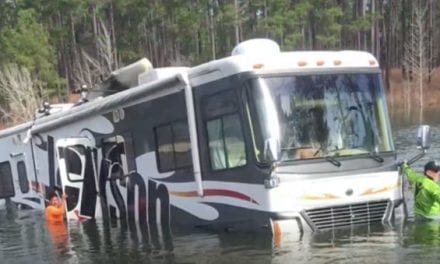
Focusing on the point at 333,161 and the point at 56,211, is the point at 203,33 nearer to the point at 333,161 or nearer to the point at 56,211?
the point at 56,211

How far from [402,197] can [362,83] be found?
1697 millimetres

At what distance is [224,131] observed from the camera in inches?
407

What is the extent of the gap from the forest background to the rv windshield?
3850 centimetres

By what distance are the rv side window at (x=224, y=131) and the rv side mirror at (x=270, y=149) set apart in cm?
65

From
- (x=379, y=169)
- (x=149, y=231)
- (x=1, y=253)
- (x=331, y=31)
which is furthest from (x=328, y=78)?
(x=331, y=31)

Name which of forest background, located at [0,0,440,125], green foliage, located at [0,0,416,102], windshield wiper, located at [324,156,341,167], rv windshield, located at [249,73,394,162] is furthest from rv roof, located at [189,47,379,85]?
green foliage, located at [0,0,416,102]

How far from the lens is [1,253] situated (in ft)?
39.6

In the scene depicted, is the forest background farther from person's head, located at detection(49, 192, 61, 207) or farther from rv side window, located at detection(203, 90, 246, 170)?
rv side window, located at detection(203, 90, 246, 170)

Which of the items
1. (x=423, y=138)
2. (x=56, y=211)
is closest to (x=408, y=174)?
(x=423, y=138)

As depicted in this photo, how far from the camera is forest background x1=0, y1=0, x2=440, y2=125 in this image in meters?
52.6

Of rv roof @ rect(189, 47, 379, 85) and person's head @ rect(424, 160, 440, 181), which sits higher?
rv roof @ rect(189, 47, 379, 85)

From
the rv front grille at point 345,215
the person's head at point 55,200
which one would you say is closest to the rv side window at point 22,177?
the person's head at point 55,200

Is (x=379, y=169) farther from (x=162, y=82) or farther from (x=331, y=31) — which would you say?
(x=331, y=31)

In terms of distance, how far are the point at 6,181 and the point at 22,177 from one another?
1.11m
